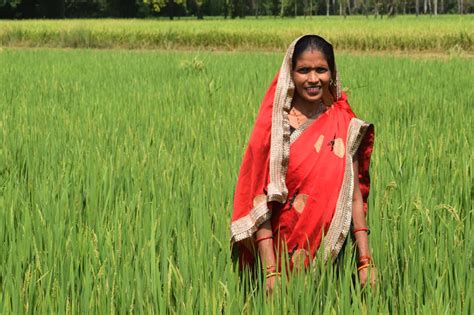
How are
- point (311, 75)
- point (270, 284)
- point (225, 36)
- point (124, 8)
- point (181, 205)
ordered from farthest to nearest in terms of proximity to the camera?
1. point (124, 8)
2. point (225, 36)
3. point (181, 205)
4. point (311, 75)
5. point (270, 284)

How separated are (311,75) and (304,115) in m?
0.11

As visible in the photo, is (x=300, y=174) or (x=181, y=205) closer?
(x=300, y=174)

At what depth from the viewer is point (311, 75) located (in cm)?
155

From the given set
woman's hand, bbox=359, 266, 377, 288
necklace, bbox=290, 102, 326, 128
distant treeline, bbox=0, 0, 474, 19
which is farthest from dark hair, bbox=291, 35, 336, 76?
distant treeline, bbox=0, 0, 474, 19

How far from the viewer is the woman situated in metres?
1.52

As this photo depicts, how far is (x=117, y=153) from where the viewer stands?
2.88 meters

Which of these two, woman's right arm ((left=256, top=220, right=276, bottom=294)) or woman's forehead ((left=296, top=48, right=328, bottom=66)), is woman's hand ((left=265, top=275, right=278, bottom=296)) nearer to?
woman's right arm ((left=256, top=220, right=276, bottom=294))

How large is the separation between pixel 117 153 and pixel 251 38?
14760mm

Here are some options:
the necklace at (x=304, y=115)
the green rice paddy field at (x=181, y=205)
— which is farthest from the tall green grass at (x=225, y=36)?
the necklace at (x=304, y=115)

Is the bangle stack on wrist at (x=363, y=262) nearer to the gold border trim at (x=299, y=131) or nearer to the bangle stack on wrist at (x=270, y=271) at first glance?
the bangle stack on wrist at (x=270, y=271)

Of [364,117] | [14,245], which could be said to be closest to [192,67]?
[364,117]

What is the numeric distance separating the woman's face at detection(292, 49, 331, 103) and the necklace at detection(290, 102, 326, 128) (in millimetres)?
46

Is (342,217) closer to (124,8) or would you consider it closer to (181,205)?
(181,205)

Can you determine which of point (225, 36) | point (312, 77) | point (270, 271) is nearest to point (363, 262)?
point (270, 271)
